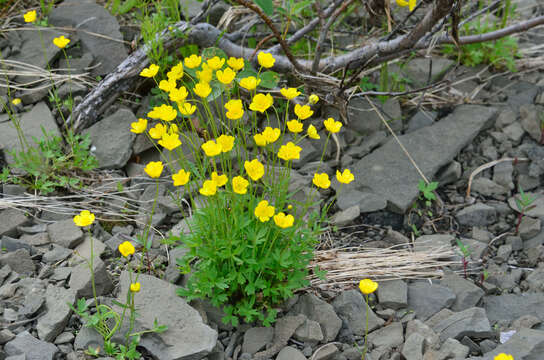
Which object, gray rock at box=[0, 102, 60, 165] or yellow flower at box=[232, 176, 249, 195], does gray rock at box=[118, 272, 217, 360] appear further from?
gray rock at box=[0, 102, 60, 165]

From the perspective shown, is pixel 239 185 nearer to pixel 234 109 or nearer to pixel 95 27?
pixel 234 109

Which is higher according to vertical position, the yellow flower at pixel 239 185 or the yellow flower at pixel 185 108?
the yellow flower at pixel 185 108

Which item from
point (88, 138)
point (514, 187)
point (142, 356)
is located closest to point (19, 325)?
point (142, 356)

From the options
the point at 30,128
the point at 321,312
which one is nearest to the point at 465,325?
the point at 321,312

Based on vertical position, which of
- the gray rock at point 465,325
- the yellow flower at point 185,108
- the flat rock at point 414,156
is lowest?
the gray rock at point 465,325

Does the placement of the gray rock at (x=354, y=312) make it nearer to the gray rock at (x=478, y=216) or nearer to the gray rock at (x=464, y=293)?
the gray rock at (x=464, y=293)

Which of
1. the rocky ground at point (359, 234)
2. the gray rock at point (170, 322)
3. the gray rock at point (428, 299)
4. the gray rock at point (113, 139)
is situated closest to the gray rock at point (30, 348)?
the rocky ground at point (359, 234)

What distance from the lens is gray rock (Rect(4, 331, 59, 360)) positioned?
6.17 feet

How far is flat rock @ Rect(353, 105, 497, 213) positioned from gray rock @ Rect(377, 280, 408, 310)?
535 mm

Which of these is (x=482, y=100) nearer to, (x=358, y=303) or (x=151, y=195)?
(x=358, y=303)

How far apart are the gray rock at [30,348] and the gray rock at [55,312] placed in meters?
0.04

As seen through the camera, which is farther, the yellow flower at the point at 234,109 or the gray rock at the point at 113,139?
the gray rock at the point at 113,139

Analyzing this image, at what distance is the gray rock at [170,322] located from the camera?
198 cm

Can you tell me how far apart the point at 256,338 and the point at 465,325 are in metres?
0.84
